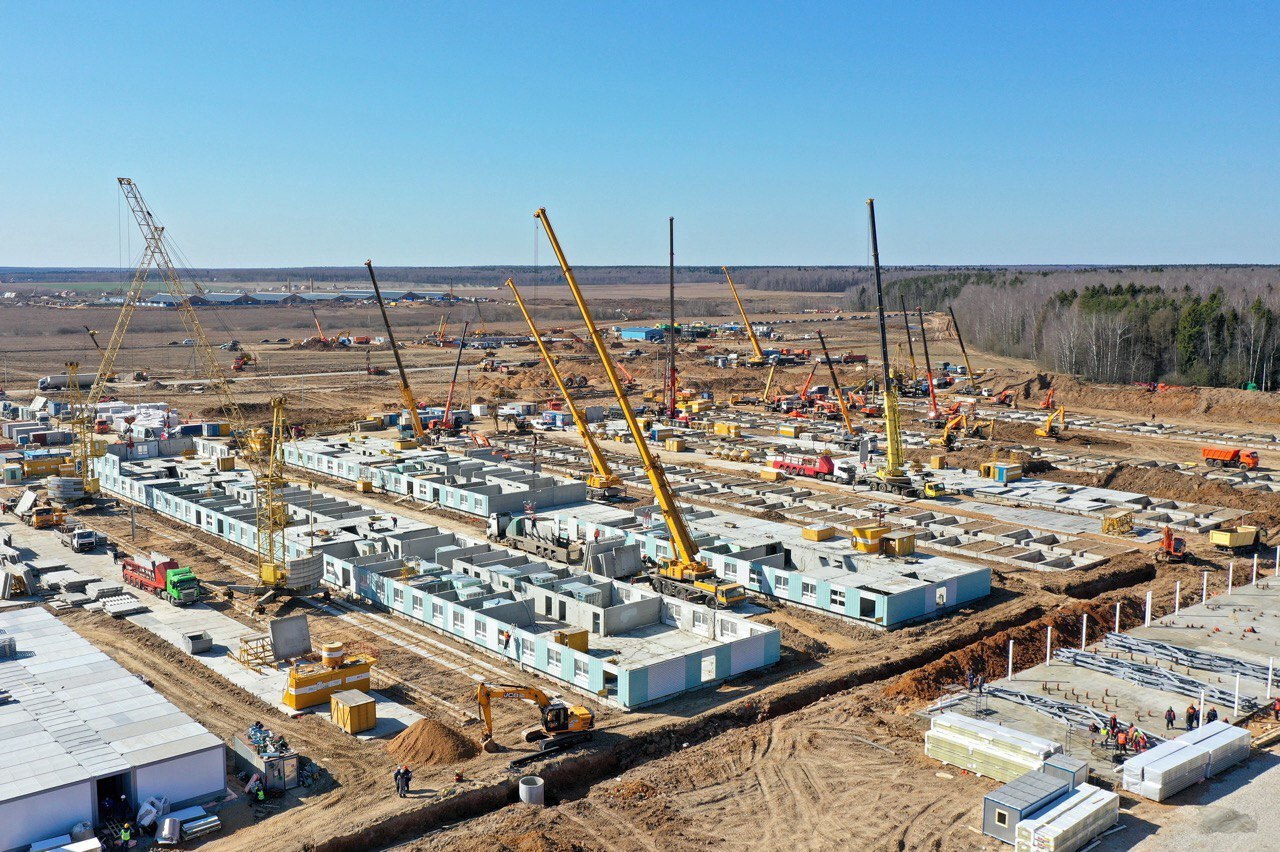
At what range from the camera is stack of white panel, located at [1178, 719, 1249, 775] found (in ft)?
72.9

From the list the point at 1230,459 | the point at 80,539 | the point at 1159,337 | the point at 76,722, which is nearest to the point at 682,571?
the point at 76,722

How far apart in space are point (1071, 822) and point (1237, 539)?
26270 mm

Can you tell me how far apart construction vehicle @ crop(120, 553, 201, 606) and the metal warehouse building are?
766cm

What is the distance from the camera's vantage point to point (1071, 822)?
19.2m

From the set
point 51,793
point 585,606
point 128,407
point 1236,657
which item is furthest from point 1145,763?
point 128,407

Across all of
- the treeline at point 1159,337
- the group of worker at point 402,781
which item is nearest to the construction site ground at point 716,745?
the group of worker at point 402,781

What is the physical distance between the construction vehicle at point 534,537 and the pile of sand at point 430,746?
14561mm

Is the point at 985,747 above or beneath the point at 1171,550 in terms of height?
beneath

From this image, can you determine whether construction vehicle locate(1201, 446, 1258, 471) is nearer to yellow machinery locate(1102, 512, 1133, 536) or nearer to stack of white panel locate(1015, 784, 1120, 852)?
yellow machinery locate(1102, 512, 1133, 536)

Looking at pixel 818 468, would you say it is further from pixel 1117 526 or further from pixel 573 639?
pixel 573 639

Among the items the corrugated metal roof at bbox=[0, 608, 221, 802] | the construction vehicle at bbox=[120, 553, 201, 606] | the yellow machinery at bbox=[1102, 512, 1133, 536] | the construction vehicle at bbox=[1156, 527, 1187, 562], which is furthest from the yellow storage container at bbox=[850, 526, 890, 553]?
the corrugated metal roof at bbox=[0, 608, 221, 802]

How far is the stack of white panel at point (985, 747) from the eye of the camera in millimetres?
22266

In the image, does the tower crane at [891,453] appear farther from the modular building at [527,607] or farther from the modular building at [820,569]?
the modular building at [527,607]

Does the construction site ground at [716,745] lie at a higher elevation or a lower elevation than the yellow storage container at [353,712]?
lower
